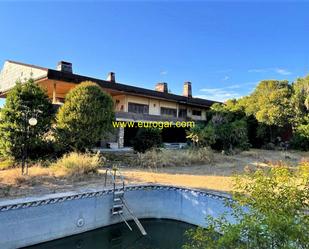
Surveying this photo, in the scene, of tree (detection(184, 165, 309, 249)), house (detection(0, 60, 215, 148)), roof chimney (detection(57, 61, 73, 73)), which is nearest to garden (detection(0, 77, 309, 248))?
tree (detection(184, 165, 309, 249))

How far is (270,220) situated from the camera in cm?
327

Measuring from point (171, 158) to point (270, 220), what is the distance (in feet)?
Answer: 41.2

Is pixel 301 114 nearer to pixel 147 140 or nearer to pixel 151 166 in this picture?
pixel 147 140

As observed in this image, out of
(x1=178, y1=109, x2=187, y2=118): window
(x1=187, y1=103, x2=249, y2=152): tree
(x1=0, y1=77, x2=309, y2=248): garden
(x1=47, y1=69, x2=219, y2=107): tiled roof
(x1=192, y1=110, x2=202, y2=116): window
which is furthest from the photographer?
(x1=192, y1=110, x2=202, y2=116): window

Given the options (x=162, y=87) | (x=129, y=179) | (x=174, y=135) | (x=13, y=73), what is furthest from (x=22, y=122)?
(x=162, y=87)

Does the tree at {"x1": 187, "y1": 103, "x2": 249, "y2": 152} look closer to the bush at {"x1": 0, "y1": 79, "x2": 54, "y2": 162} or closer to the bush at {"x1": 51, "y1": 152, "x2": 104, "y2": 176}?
the bush at {"x1": 51, "y1": 152, "x2": 104, "y2": 176}

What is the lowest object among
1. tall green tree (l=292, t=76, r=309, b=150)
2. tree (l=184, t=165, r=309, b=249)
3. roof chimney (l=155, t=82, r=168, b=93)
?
tree (l=184, t=165, r=309, b=249)

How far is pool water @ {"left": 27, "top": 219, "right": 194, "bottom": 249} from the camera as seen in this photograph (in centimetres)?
730

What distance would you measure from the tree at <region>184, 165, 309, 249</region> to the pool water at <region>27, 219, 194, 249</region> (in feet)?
11.9

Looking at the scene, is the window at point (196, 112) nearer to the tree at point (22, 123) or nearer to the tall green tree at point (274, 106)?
the tall green tree at point (274, 106)

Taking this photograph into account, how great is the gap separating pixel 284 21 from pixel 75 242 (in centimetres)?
A: 1576

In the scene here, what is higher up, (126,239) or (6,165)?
(6,165)

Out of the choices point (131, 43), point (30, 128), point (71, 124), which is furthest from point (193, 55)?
point (30, 128)

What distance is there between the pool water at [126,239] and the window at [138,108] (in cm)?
1785
